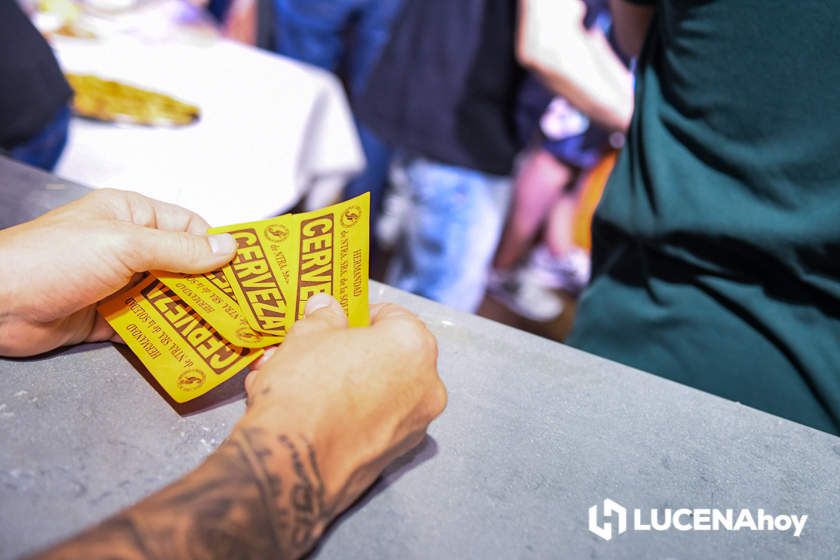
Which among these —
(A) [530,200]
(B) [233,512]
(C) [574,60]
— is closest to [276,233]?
(B) [233,512]

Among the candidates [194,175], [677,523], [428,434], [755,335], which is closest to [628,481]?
[677,523]

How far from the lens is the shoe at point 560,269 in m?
2.59

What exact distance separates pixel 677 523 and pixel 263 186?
0.96m

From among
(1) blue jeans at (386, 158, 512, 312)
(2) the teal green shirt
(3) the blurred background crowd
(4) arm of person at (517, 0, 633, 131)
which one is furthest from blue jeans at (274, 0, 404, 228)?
(2) the teal green shirt

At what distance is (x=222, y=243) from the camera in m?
0.57

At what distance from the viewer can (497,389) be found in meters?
0.62

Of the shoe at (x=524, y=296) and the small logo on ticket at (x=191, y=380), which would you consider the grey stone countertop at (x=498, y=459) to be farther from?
the shoe at (x=524, y=296)

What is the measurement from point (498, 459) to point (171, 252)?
0.33m

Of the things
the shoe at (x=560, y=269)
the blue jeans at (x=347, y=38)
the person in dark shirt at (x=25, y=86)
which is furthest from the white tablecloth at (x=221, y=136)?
the shoe at (x=560, y=269)

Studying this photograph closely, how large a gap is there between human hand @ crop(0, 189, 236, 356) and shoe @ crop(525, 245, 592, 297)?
2.11 meters

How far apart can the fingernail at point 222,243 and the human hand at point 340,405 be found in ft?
0.34

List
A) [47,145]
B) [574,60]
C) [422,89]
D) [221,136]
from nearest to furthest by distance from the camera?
[47,145] < [221,136] < [574,60] < [422,89]

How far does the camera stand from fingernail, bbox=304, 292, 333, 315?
1.83 ft

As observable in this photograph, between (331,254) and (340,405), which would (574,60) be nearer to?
(331,254)
